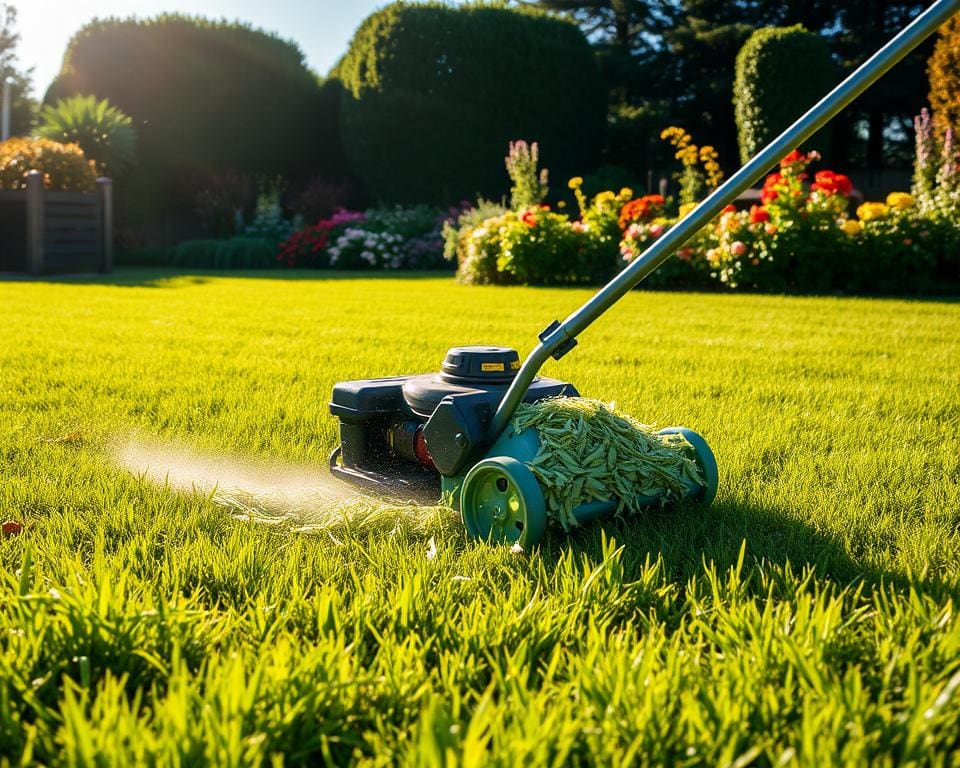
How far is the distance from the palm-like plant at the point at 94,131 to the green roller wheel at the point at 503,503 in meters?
14.7

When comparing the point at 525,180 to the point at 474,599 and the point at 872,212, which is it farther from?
the point at 474,599

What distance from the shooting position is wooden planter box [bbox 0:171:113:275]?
11.6 metres

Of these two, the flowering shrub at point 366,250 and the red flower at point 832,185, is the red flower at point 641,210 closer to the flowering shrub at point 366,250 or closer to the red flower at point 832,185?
the red flower at point 832,185

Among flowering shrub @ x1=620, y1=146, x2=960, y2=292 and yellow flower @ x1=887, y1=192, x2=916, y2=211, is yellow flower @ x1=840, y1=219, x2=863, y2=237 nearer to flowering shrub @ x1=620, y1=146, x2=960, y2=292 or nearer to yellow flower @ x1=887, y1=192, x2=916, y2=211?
flowering shrub @ x1=620, y1=146, x2=960, y2=292

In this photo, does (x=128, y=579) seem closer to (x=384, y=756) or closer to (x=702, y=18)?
(x=384, y=756)

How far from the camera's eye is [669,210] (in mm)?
13211

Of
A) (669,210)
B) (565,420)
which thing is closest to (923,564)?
(565,420)

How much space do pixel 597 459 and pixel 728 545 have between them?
0.36 m

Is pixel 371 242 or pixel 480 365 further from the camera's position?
pixel 371 242

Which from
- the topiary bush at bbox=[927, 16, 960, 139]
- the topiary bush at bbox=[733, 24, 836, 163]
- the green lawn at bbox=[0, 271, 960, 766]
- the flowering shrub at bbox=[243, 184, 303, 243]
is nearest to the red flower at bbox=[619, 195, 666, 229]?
the topiary bush at bbox=[927, 16, 960, 139]

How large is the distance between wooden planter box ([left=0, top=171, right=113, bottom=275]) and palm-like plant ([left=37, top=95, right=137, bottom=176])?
10.2 feet

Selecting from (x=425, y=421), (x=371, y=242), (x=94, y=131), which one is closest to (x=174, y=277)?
(x=371, y=242)

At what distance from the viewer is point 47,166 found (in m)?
12.7

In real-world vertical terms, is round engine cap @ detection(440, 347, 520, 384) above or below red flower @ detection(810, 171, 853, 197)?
below
